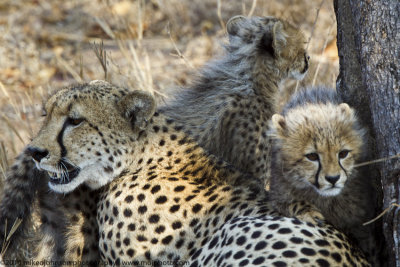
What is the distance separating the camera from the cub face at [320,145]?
119 inches

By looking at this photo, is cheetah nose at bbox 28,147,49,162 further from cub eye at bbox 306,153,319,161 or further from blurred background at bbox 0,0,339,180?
blurred background at bbox 0,0,339,180

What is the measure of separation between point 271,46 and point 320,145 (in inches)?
61.8

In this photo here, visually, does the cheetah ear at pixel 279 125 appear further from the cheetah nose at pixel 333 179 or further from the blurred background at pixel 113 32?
the blurred background at pixel 113 32

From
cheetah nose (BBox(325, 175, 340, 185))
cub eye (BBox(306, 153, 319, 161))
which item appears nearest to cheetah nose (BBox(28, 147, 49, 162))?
cub eye (BBox(306, 153, 319, 161))

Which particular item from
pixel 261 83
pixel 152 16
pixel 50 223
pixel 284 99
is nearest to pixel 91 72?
pixel 152 16

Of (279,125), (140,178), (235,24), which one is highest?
(235,24)

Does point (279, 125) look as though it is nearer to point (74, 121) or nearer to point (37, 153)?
point (74, 121)

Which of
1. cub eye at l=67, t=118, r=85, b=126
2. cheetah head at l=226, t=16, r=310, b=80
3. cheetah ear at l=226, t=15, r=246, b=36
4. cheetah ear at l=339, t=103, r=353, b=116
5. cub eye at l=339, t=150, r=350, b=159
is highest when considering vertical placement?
cheetah ear at l=226, t=15, r=246, b=36

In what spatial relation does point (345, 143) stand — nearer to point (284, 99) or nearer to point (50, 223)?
point (50, 223)

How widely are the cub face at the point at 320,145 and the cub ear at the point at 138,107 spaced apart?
666 millimetres

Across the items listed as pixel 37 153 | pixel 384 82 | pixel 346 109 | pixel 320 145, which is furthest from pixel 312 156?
pixel 37 153

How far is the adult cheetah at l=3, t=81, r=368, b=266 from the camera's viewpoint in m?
3.32

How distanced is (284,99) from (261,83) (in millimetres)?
900

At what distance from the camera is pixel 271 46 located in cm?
453
